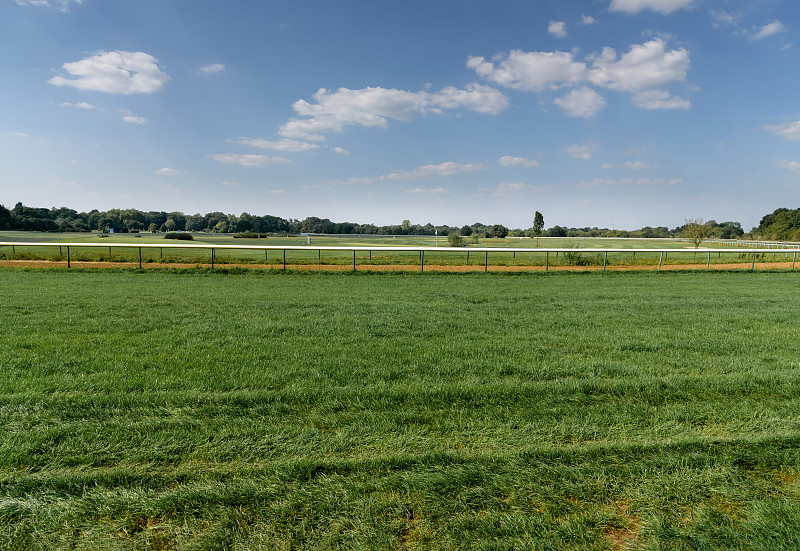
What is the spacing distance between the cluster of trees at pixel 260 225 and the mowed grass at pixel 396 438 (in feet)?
287

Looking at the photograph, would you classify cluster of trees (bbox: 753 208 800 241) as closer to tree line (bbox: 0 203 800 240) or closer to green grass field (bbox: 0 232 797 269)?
tree line (bbox: 0 203 800 240)

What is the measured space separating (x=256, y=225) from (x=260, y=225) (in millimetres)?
3159

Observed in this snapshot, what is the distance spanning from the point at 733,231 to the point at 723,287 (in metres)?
141

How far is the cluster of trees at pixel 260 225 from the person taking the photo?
102750 mm

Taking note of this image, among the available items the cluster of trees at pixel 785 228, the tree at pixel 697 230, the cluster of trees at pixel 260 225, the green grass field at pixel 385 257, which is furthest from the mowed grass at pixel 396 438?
the cluster of trees at pixel 785 228

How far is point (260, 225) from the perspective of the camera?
136875mm

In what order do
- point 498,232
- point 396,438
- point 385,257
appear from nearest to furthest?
1. point 396,438
2. point 385,257
3. point 498,232

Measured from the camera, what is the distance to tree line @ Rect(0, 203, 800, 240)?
103000mm

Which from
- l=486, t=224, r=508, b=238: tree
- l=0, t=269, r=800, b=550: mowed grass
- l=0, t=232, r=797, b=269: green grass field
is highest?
l=486, t=224, r=508, b=238: tree

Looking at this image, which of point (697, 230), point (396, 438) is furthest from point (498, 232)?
point (396, 438)

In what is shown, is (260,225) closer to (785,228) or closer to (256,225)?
(256,225)

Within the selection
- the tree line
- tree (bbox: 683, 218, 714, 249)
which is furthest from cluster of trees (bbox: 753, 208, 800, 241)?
tree (bbox: 683, 218, 714, 249)

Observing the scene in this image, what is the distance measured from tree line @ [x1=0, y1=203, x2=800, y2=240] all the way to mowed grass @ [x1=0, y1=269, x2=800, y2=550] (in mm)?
91959

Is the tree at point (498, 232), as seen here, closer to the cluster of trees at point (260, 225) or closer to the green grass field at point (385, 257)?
the cluster of trees at point (260, 225)
